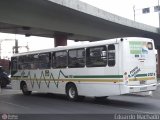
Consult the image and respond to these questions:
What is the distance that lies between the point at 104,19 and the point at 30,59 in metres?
14.6

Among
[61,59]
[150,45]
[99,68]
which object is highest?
[150,45]

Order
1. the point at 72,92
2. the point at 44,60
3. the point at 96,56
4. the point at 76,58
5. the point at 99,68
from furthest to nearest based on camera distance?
the point at 44,60 → the point at 72,92 → the point at 76,58 → the point at 96,56 → the point at 99,68

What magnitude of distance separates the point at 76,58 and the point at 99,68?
2.08 m

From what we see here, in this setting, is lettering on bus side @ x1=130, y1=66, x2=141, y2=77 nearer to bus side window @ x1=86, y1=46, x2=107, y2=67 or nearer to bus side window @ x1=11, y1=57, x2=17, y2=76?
bus side window @ x1=86, y1=46, x2=107, y2=67

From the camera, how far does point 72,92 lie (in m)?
19.6

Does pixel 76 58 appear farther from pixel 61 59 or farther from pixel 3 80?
pixel 3 80

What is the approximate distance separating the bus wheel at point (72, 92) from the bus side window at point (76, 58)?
3.48 feet

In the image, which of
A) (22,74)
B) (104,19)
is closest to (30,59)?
(22,74)

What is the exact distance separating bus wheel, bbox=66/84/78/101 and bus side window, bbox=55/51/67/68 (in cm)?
118

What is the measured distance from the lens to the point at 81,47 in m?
18.8

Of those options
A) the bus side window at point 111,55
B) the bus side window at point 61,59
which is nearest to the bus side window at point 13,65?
the bus side window at point 61,59

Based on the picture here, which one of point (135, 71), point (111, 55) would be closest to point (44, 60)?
point (111, 55)

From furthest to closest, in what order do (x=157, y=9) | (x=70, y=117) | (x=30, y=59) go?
(x=157, y=9)
(x=30, y=59)
(x=70, y=117)

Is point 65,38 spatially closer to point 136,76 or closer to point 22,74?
point 22,74
